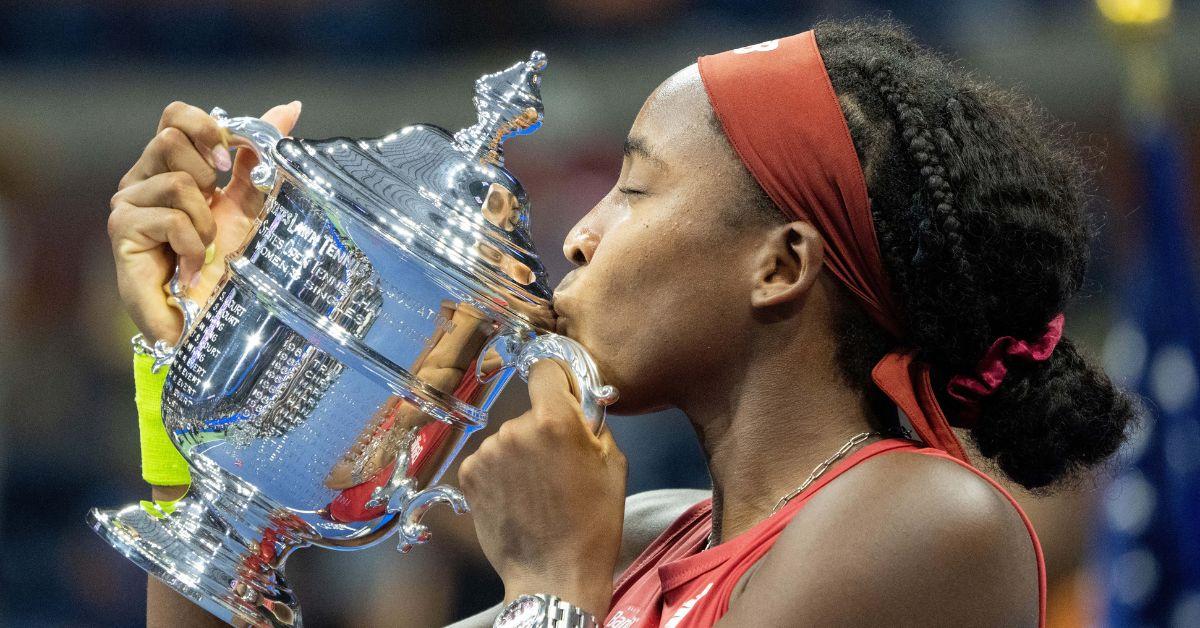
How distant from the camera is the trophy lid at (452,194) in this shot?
1110 millimetres

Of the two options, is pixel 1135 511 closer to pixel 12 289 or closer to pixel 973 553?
pixel 973 553

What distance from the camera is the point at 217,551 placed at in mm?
1206

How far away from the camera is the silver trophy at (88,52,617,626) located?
1116 millimetres

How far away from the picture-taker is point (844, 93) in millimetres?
1180

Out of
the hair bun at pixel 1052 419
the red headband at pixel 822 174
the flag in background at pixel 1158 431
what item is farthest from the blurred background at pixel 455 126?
the red headband at pixel 822 174

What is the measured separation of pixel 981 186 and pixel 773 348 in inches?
9.5

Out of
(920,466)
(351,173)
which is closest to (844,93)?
(920,466)

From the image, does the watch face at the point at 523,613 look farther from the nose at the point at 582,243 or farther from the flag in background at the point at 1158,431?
the flag in background at the point at 1158,431

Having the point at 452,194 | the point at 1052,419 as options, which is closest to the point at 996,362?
the point at 1052,419

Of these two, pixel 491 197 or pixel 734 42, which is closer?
pixel 491 197

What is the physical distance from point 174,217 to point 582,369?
1.85 feet

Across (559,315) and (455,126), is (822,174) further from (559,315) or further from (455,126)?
(455,126)

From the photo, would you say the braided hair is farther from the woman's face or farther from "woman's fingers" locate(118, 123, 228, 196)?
"woman's fingers" locate(118, 123, 228, 196)

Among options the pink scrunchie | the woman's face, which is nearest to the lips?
the woman's face
